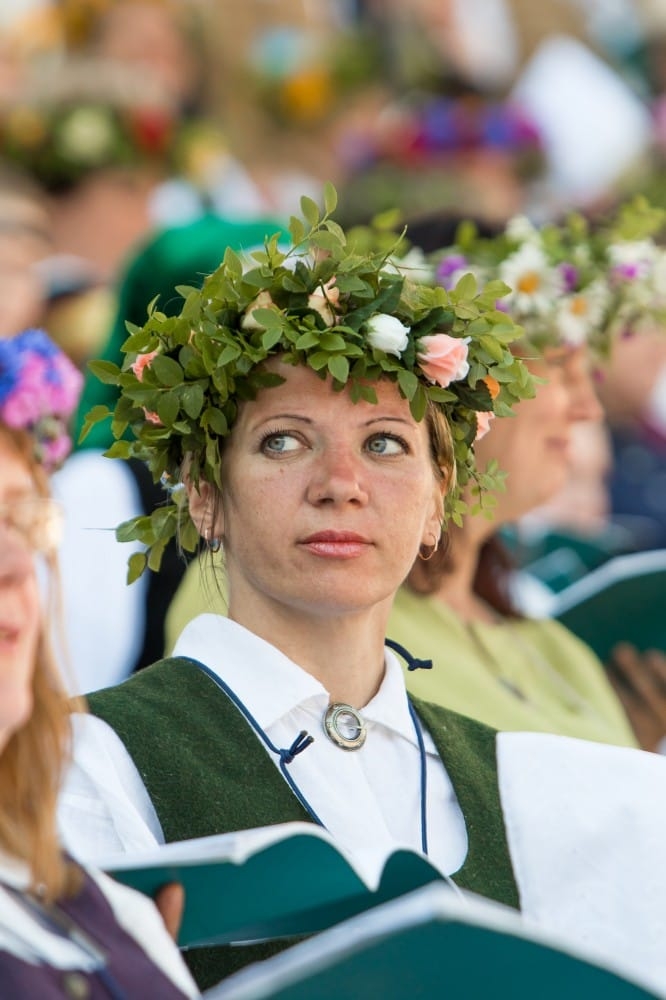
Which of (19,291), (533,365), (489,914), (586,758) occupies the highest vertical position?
(19,291)

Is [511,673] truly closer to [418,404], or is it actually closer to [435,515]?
[435,515]

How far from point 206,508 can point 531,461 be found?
1199 mm

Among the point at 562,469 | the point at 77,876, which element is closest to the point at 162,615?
the point at 562,469

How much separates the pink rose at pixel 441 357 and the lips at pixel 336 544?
0.26 metres

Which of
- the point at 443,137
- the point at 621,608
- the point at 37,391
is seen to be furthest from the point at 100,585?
the point at 443,137

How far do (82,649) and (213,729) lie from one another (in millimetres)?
1490

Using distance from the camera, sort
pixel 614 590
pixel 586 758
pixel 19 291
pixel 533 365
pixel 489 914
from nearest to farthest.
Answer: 1. pixel 489 914
2. pixel 586 758
3. pixel 533 365
4. pixel 614 590
5. pixel 19 291

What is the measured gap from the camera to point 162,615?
398 cm

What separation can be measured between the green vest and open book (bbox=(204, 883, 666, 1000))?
1.79 feet

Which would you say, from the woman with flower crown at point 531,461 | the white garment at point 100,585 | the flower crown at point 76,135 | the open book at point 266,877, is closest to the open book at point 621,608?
the woman with flower crown at point 531,461

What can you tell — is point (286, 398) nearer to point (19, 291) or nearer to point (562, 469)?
point (562, 469)

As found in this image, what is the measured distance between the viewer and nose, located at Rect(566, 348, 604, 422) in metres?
3.86

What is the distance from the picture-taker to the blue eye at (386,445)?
2598 millimetres

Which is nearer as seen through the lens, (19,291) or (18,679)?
(18,679)
